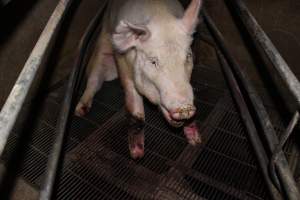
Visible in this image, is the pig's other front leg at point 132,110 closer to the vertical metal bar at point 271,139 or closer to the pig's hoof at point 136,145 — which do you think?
the pig's hoof at point 136,145

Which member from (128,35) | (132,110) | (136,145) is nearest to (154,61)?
(128,35)

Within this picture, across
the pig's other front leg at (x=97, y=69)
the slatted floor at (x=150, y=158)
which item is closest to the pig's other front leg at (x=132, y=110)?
the slatted floor at (x=150, y=158)

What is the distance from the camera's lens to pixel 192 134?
270 centimetres

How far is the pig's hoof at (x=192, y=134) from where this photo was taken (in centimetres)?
270

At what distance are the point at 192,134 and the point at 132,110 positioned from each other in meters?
0.54

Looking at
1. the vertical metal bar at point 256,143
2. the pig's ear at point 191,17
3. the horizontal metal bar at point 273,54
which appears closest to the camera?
the horizontal metal bar at point 273,54

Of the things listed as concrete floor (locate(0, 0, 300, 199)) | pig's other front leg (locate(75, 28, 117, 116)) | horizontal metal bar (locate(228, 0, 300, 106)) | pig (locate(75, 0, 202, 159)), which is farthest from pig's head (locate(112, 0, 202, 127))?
concrete floor (locate(0, 0, 300, 199))

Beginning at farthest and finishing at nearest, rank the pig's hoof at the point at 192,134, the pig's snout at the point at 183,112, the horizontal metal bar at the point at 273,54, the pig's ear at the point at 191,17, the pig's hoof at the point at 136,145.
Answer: the pig's hoof at the point at 192,134
the pig's hoof at the point at 136,145
the pig's ear at the point at 191,17
the pig's snout at the point at 183,112
the horizontal metal bar at the point at 273,54

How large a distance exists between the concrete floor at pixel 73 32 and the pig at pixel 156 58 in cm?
65

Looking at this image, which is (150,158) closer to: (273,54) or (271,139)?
(271,139)

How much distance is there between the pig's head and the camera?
207 cm

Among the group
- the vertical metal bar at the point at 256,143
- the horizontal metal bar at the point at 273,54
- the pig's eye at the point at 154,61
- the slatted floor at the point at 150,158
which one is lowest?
the slatted floor at the point at 150,158

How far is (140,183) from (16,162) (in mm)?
1039

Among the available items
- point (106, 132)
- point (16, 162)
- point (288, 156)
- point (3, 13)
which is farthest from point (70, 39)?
point (288, 156)
